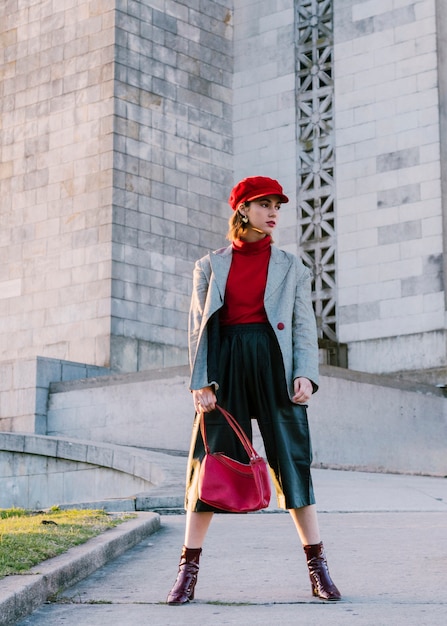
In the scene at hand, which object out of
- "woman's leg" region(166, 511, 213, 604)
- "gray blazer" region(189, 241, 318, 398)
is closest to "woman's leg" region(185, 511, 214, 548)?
"woman's leg" region(166, 511, 213, 604)

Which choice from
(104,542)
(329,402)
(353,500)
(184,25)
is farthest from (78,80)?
(104,542)

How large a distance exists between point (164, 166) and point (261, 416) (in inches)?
703

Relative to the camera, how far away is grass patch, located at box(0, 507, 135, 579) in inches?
220

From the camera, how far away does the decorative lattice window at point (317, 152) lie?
22.6 metres

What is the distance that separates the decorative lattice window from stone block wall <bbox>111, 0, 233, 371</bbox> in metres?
1.79

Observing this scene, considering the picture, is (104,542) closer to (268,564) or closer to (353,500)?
(268,564)

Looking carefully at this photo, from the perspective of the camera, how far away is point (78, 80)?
75.5ft

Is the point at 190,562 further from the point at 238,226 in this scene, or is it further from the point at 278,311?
the point at 238,226

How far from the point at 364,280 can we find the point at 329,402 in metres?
4.71

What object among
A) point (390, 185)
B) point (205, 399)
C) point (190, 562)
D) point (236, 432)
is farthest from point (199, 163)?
point (190, 562)

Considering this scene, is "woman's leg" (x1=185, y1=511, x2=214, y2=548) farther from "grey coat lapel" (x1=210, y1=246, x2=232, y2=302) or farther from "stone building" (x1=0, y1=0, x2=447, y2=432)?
"stone building" (x1=0, y1=0, x2=447, y2=432)

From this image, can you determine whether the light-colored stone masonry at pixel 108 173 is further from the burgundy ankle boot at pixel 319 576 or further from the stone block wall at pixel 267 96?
the burgundy ankle boot at pixel 319 576

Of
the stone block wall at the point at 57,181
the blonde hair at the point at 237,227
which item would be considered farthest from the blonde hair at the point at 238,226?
the stone block wall at the point at 57,181

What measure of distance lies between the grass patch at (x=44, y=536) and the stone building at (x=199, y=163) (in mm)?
13050
